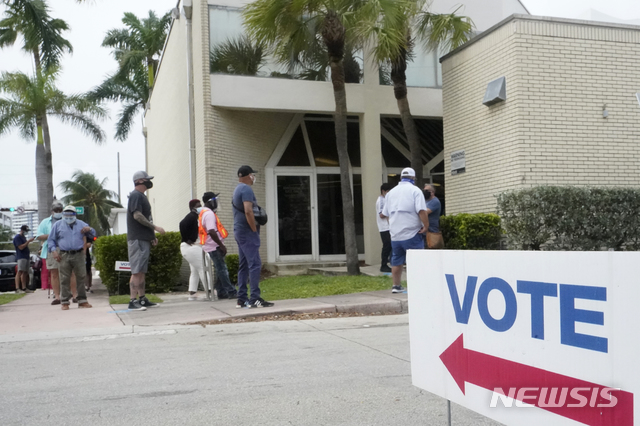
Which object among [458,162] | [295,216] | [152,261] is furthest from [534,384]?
[295,216]

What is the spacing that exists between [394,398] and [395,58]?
33.5ft

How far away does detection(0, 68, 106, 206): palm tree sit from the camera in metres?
24.6

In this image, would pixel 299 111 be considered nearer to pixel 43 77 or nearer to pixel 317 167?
pixel 317 167

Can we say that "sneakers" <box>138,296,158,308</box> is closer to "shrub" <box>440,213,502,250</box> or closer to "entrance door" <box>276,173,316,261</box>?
"shrub" <box>440,213,502,250</box>

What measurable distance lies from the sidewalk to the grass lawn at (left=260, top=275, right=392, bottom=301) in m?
0.48

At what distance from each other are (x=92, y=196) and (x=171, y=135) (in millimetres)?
41362

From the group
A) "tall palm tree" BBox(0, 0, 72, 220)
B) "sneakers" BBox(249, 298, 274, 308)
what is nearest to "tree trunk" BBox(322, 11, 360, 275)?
"sneakers" BBox(249, 298, 274, 308)

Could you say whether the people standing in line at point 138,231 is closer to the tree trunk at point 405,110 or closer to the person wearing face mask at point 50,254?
the person wearing face mask at point 50,254

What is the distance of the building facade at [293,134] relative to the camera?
1484 cm

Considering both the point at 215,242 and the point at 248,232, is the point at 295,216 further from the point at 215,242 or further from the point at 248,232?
the point at 248,232

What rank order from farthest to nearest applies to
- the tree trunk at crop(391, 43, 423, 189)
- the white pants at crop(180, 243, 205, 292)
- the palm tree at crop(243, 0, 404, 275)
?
the tree trunk at crop(391, 43, 423, 189)
the palm tree at crop(243, 0, 404, 275)
the white pants at crop(180, 243, 205, 292)

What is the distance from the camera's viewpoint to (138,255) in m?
9.40

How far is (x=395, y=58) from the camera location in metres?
13.5

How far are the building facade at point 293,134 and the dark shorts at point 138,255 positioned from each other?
528 cm
